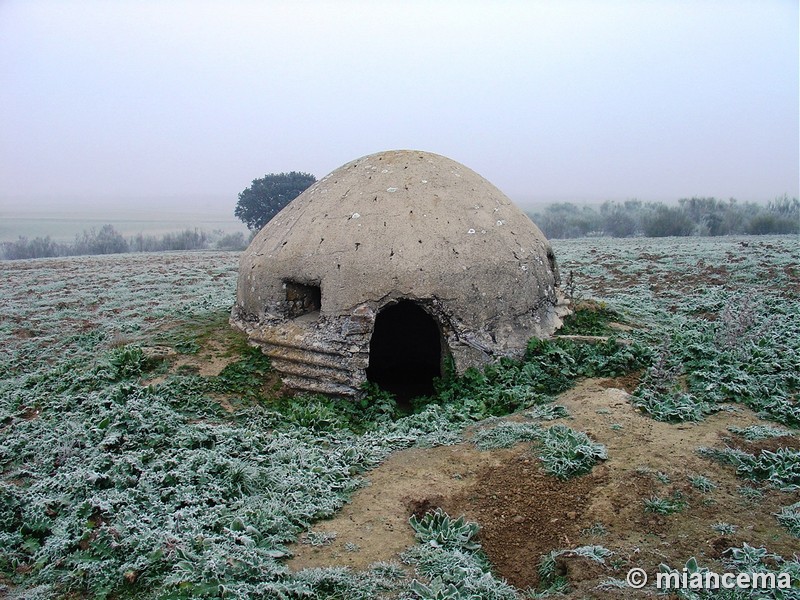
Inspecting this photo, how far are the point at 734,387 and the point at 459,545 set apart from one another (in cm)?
419

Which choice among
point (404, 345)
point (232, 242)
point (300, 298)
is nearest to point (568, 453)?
point (300, 298)

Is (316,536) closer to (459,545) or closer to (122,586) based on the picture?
(459,545)

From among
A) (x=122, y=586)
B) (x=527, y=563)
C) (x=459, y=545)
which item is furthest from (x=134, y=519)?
(x=527, y=563)

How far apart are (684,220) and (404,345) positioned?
77.9 feet

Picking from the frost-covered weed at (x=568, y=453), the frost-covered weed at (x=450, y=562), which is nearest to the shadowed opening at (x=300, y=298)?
the frost-covered weed at (x=568, y=453)

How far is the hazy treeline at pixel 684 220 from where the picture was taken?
28.8 meters

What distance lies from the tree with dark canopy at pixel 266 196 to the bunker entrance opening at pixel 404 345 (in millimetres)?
23454

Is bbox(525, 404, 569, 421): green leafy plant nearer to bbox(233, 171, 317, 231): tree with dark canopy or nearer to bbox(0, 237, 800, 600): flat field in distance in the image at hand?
bbox(0, 237, 800, 600): flat field in distance

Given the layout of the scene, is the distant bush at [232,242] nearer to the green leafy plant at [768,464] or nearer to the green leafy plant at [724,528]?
the green leafy plant at [768,464]

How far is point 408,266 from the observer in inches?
288

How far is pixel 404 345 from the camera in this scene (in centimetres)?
1050

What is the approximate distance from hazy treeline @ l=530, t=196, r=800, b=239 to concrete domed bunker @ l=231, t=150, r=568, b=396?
23.8 m

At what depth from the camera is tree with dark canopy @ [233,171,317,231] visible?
32531 millimetres

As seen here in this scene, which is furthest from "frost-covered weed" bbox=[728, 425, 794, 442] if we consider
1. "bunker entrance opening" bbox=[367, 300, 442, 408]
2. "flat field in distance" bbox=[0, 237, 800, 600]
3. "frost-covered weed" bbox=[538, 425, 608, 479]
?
"bunker entrance opening" bbox=[367, 300, 442, 408]
